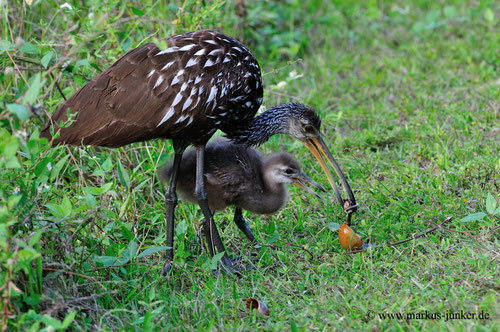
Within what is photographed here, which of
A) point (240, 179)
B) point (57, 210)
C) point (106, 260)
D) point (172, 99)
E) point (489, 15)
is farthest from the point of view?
point (489, 15)

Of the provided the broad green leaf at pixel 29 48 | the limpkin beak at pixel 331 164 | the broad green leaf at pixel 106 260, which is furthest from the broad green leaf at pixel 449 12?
the broad green leaf at pixel 106 260

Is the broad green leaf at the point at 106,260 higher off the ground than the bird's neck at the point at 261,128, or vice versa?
the bird's neck at the point at 261,128

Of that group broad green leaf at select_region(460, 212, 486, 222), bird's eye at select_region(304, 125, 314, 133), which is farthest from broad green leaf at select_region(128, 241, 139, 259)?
broad green leaf at select_region(460, 212, 486, 222)

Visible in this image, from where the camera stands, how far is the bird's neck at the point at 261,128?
478cm

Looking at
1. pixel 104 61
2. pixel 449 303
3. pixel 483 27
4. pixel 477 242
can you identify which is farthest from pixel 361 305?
pixel 483 27

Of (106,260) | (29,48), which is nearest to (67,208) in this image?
(106,260)

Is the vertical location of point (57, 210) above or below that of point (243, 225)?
above

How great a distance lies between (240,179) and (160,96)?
0.88 metres

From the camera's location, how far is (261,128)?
190 inches

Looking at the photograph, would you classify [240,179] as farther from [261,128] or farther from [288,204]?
[288,204]

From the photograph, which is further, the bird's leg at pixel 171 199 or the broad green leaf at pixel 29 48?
the bird's leg at pixel 171 199

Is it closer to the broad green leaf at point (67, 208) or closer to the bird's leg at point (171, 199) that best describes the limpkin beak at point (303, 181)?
the bird's leg at point (171, 199)

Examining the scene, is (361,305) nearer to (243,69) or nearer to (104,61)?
(243,69)

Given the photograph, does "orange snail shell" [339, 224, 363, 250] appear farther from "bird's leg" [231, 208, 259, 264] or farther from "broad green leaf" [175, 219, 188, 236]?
"broad green leaf" [175, 219, 188, 236]
